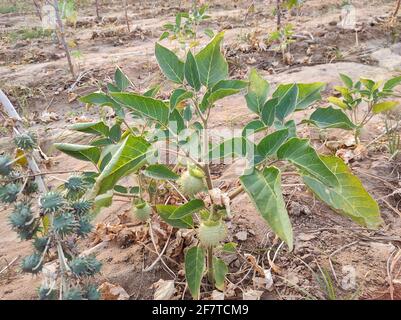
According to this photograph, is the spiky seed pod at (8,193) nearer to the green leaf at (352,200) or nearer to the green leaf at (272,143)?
the green leaf at (272,143)

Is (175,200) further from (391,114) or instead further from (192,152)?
(391,114)

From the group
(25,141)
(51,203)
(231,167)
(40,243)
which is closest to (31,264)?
(40,243)

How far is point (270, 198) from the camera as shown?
3.05 feet

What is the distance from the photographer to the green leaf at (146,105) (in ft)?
3.59

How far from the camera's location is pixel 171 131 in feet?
3.75

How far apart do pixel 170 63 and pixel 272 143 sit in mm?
442

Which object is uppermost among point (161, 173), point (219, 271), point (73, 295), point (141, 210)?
point (161, 173)

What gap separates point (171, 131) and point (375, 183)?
120cm

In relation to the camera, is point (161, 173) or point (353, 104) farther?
point (353, 104)

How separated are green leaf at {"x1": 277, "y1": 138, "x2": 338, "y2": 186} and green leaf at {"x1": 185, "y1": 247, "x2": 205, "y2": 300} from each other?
16.6 inches

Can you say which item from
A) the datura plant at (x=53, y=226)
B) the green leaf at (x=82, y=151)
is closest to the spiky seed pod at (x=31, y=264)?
the datura plant at (x=53, y=226)

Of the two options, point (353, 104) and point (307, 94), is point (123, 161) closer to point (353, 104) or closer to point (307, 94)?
point (307, 94)

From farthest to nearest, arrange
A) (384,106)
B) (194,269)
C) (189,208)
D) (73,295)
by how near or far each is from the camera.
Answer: (384,106) → (194,269) → (189,208) → (73,295)

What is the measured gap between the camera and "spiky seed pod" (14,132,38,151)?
1.05m
